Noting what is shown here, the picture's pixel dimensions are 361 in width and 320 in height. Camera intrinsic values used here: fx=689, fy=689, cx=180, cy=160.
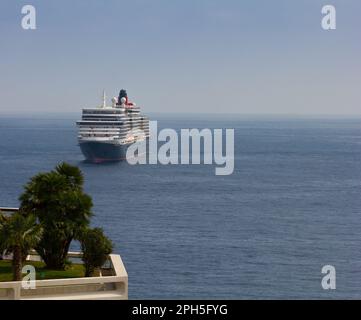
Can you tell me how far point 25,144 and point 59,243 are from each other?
147312mm

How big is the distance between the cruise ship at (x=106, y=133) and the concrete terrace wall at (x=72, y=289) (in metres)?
98.7

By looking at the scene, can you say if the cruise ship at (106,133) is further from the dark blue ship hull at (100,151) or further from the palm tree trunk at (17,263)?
the palm tree trunk at (17,263)

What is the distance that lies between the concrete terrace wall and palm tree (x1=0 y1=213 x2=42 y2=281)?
989mm

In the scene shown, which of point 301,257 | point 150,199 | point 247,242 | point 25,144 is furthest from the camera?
point 25,144

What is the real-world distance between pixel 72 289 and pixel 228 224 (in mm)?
45253

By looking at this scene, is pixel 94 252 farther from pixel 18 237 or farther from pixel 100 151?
pixel 100 151

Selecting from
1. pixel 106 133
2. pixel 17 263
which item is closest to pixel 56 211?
pixel 17 263

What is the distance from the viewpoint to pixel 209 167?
117125 millimetres

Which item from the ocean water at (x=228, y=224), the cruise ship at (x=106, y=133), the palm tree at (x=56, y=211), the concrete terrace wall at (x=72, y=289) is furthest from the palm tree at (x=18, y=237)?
the cruise ship at (x=106, y=133)

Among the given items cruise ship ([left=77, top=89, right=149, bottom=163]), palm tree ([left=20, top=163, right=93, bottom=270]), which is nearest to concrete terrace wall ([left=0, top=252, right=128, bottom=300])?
palm tree ([left=20, top=163, right=93, bottom=270])

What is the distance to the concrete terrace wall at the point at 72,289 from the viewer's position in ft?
59.1

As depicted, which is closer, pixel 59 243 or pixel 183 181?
pixel 59 243
